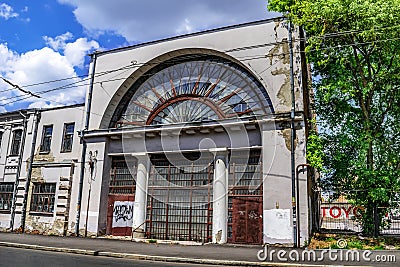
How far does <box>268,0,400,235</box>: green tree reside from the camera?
16016 mm

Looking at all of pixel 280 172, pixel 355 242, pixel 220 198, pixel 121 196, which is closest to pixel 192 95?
pixel 220 198

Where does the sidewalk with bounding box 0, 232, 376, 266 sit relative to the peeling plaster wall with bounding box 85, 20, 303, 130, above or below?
below

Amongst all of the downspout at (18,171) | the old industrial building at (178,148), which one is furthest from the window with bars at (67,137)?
the downspout at (18,171)

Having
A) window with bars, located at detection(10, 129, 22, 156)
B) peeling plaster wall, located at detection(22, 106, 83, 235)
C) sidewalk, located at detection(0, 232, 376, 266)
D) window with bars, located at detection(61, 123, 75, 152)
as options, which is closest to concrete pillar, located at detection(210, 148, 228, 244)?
sidewalk, located at detection(0, 232, 376, 266)

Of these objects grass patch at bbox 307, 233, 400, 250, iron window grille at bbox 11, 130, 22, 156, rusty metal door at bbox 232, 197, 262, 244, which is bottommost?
grass patch at bbox 307, 233, 400, 250

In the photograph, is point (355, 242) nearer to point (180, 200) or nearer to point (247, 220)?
point (247, 220)

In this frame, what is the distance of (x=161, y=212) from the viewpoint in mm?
18891

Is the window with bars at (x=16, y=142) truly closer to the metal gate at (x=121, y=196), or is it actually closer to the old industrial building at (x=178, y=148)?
the old industrial building at (x=178, y=148)

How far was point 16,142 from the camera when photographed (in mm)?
24359

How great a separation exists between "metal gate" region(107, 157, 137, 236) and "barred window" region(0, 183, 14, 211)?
310 inches

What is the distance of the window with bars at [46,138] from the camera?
75.3ft

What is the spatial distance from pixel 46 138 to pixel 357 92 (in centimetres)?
1893

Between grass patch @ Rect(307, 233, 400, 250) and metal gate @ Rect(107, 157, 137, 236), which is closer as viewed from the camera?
grass patch @ Rect(307, 233, 400, 250)

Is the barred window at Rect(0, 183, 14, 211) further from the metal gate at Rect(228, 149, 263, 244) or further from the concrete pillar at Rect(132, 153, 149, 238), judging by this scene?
the metal gate at Rect(228, 149, 263, 244)
